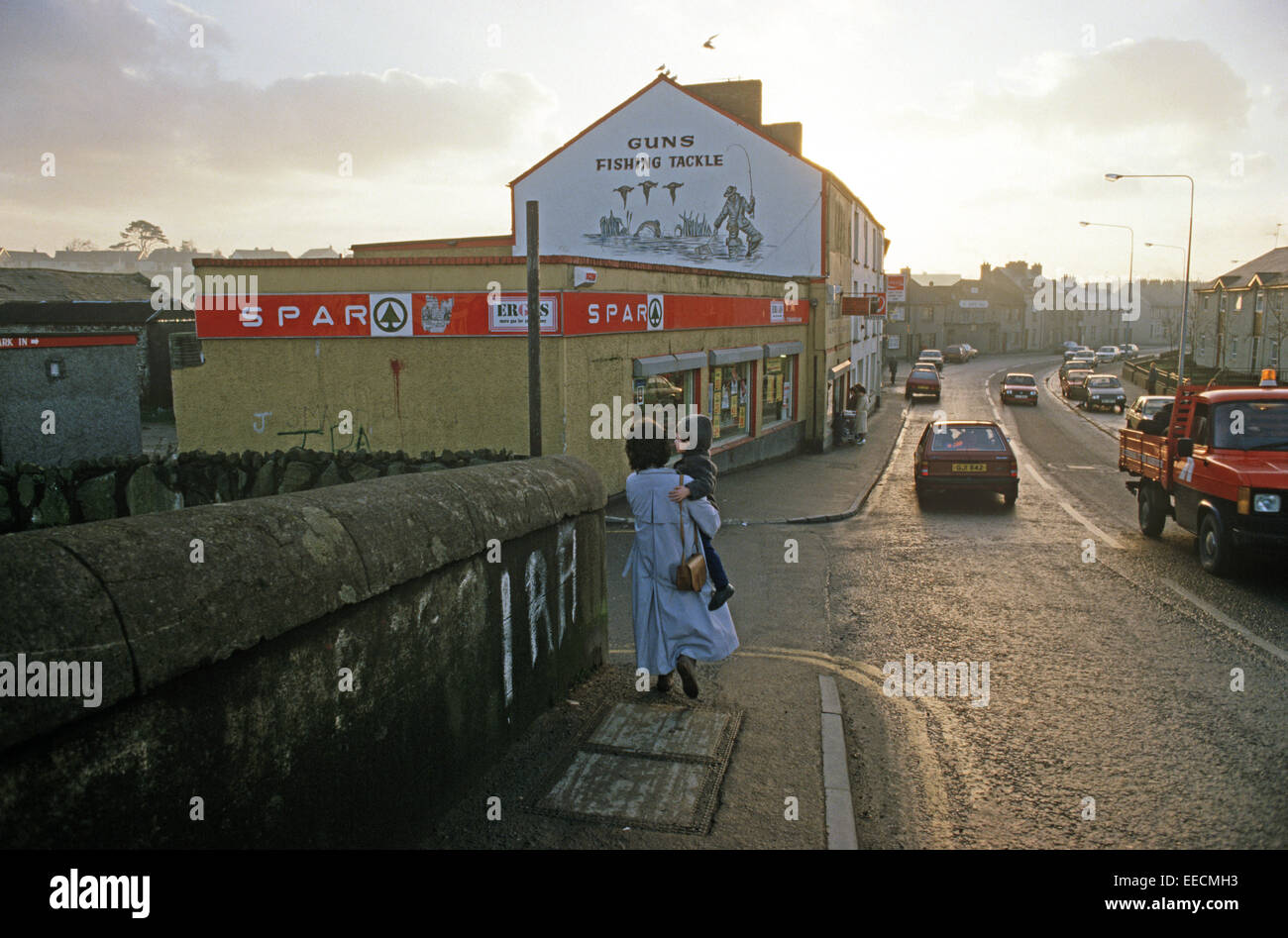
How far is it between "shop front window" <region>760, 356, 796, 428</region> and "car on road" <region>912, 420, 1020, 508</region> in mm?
7201

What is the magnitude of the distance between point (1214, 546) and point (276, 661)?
10.8 meters

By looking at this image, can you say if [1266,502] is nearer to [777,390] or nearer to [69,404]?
[777,390]

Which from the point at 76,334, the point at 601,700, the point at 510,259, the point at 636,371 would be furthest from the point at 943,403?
the point at 601,700

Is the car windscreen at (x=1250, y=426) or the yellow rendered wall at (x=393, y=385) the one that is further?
the yellow rendered wall at (x=393, y=385)

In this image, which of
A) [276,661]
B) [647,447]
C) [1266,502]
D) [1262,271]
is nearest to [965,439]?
[1266,502]

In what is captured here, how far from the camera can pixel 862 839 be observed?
4.73 meters

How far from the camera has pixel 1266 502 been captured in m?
9.86

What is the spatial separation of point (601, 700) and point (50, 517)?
9.34 meters

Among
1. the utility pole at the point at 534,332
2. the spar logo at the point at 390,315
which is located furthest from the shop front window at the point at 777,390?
the utility pole at the point at 534,332

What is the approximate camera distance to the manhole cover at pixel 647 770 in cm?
465

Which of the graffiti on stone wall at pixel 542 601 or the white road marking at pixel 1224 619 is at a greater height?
the graffiti on stone wall at pixel 542 601
